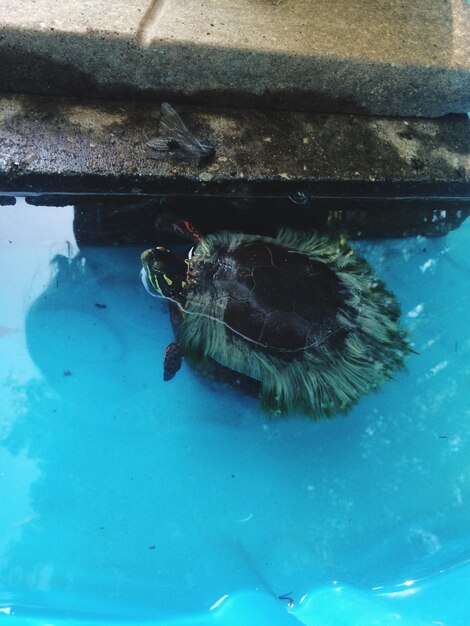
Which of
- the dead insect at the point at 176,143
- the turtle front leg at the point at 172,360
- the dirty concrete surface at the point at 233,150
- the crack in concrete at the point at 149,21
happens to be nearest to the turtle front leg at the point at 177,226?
the dirty concrete surface at the point at 233,150

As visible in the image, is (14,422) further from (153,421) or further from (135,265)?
(135,265)

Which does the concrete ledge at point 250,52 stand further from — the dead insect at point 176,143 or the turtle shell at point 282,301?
the turtle shell at point 282,301

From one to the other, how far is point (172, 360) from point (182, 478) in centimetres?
50

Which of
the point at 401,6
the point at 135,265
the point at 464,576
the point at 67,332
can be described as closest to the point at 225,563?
the point at 464,576

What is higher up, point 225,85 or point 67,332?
point 225,85

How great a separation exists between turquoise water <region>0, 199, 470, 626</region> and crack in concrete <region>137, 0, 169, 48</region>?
0.86 meters

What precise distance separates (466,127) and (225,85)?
1.05 metres

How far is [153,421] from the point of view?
7.32 ft

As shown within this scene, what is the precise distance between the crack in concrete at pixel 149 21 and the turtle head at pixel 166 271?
2.50 feet

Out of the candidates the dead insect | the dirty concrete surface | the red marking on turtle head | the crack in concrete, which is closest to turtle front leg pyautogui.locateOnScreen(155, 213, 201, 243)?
the red marking on turtle head

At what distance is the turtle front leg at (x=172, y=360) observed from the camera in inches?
83.6

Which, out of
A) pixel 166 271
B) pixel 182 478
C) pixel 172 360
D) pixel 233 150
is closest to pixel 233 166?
pixel 233 150

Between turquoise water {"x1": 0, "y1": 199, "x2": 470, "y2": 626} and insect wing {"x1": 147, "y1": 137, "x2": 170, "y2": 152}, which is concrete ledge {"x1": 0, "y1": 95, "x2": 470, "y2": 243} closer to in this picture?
insect wing {"x1": 147, "y1": 137, "x2": 170, "y2": 152}

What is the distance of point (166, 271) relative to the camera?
6.91 ft
